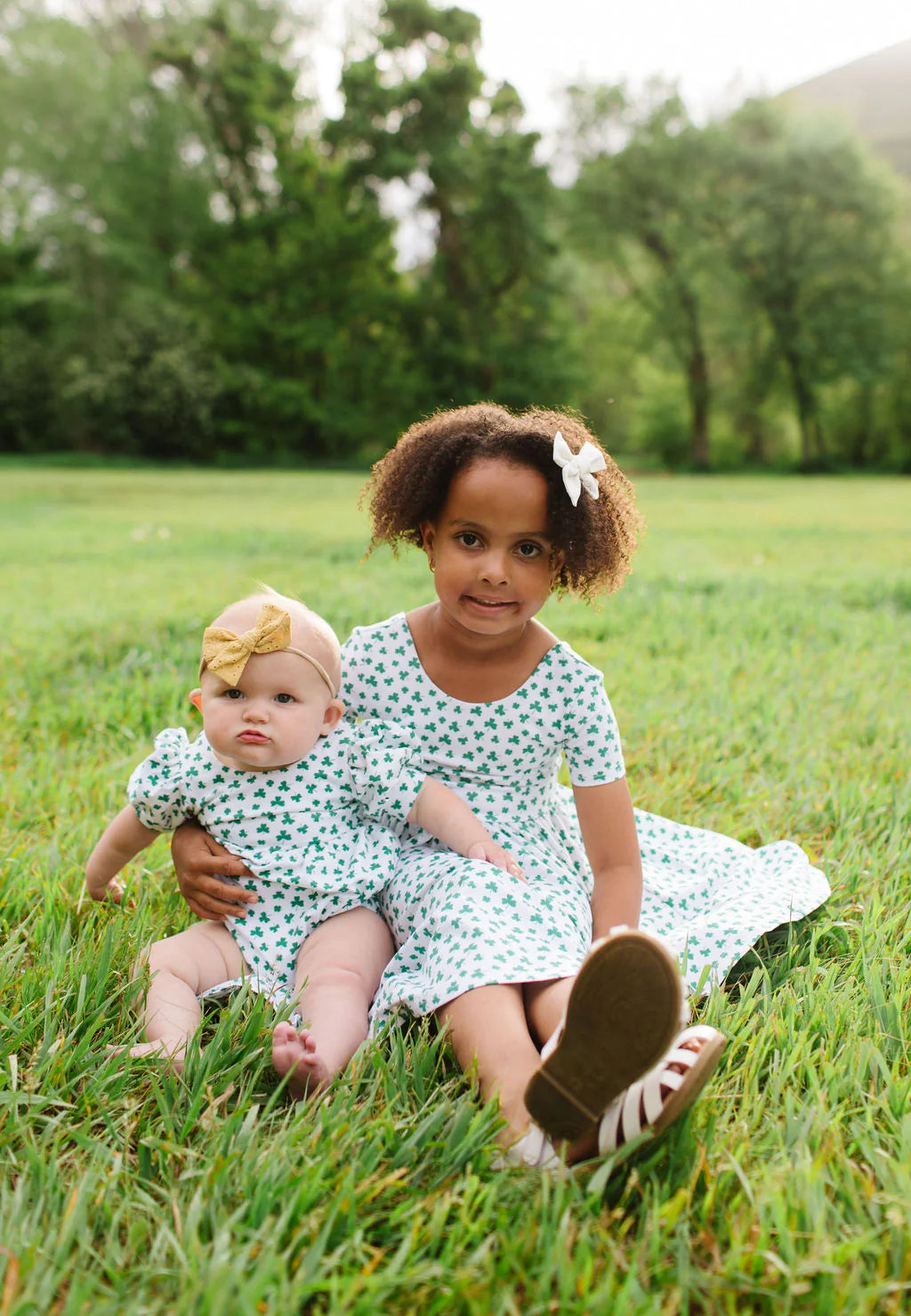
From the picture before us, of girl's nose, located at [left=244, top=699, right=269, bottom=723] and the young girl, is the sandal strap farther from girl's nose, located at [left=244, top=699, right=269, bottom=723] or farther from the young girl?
girl's nose, located at [left=244, top=699, right=269, bottom=723]

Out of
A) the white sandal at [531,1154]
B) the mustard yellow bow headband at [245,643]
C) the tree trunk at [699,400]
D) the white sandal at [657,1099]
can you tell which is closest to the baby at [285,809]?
the mustard yellow bow headband at [245,643]

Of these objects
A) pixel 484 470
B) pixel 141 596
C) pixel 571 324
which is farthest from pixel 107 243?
pixel 484 470

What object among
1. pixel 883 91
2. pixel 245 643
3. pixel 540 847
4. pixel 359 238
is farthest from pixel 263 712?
pixel 883 91

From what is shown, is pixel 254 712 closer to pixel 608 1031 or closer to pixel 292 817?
pixel 292 817

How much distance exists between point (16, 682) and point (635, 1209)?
9.88 ft

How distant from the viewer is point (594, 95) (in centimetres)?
3003

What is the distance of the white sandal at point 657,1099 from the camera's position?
1.23 m

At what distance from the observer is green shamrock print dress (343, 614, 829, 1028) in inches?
69.4

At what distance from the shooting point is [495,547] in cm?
192

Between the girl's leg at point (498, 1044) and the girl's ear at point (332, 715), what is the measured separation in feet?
2.11

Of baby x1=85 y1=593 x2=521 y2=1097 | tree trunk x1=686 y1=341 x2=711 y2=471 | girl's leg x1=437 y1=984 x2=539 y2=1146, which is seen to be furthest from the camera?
tree trunk x1=686 y1=341 x2=711 y2=471

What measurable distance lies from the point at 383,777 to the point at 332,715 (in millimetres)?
181

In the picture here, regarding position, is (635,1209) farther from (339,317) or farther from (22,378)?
(339,317)

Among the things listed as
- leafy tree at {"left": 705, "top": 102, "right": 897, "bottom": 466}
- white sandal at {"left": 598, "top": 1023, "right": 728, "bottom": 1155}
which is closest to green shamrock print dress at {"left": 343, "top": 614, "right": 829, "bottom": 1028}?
white sandal at {"left": 598, "top": 1023, "right": 728, "bottom": 1155}
